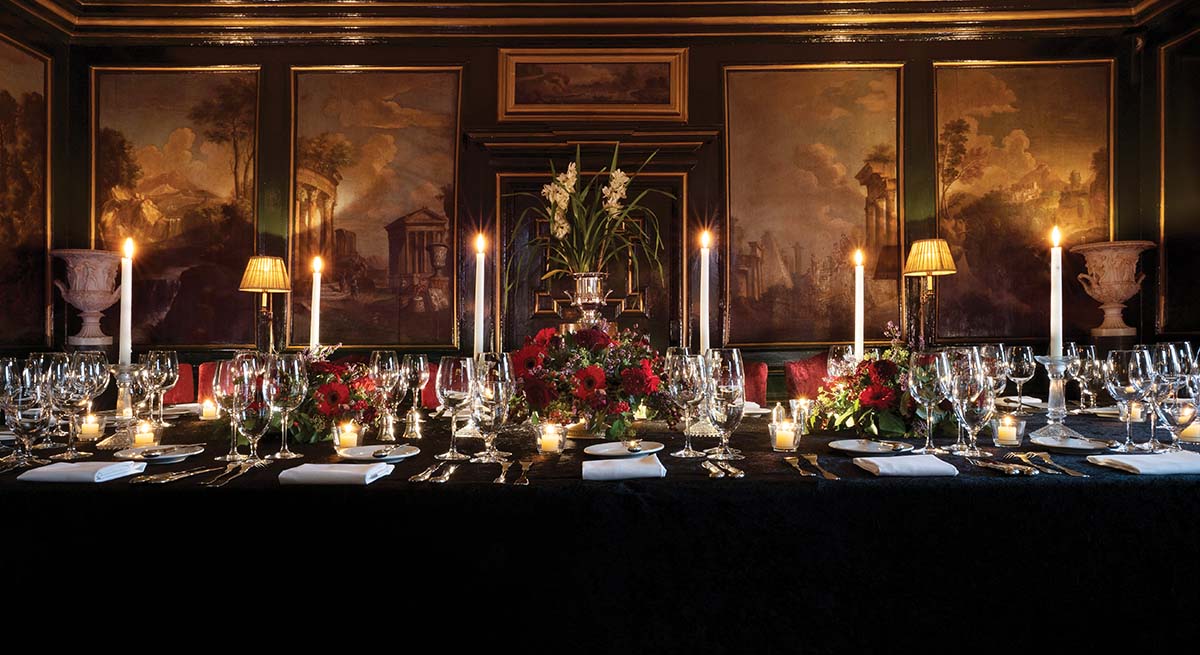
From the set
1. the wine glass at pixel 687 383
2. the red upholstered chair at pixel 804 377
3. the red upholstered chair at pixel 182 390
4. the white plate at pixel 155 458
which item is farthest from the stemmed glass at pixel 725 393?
the red upholstered chair at pixel 182 390

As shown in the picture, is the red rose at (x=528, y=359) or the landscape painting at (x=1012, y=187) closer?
the red rose at (x=528, y=359)

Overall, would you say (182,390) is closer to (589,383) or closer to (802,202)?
(589,383)

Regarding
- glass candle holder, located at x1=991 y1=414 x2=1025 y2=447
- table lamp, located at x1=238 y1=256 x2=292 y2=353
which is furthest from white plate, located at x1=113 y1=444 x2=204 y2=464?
table lamp, located at x1=238 y1=256 x2=292 y2=353

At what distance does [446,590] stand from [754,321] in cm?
475

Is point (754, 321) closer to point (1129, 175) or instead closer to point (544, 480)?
point (1129, 175)

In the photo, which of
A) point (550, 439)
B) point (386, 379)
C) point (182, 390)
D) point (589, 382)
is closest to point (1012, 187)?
point (589, 382)

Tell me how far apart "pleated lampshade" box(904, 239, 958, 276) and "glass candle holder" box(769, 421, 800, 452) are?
4.00 m

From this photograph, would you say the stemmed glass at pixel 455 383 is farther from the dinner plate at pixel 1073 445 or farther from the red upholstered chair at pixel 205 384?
the dinner plate at pixel 1073 445

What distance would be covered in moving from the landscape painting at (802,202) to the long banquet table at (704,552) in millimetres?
4429

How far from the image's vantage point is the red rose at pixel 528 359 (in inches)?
87.9

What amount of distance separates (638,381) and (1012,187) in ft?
17.4

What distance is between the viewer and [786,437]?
83.7 inches

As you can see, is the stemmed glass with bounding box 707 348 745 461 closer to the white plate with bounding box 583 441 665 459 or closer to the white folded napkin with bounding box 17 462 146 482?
the white plate with bounding box 583 441 665 459

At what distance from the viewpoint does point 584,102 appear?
606 centimetres
